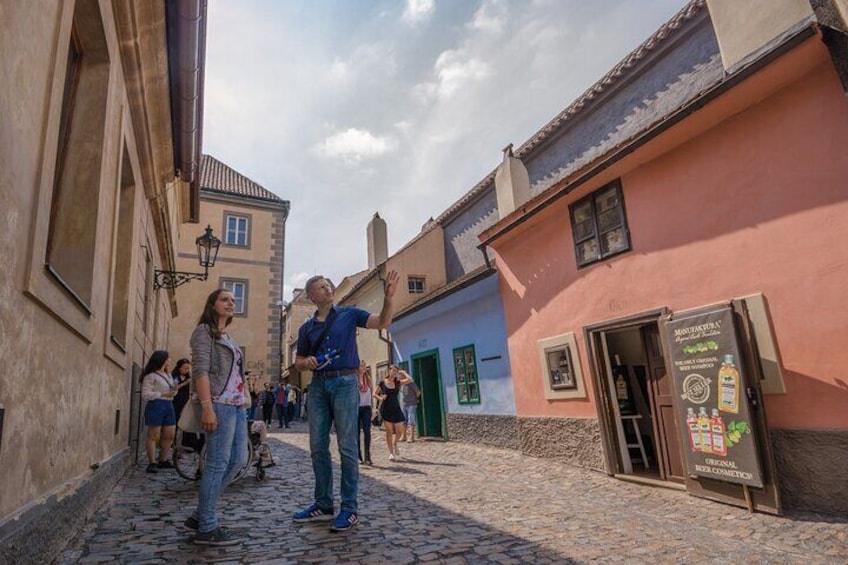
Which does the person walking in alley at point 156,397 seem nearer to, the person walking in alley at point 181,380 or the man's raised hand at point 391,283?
the person walking in alley at point 181,380

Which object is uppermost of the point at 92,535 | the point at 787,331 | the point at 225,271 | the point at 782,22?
the point at 225,271

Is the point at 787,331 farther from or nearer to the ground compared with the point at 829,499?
farther from the ground

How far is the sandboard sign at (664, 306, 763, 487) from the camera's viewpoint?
16.5 ft

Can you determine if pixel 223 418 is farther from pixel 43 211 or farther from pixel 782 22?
pixel 782 22

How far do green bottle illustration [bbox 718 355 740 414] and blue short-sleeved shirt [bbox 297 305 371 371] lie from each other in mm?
3906

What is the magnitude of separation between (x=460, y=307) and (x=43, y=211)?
9.99 metres

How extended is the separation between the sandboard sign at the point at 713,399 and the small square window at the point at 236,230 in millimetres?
21026

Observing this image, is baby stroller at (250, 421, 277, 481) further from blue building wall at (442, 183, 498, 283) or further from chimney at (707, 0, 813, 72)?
blue building wall at (442, 183, 498, 283)

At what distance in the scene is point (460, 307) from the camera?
12.2 metres

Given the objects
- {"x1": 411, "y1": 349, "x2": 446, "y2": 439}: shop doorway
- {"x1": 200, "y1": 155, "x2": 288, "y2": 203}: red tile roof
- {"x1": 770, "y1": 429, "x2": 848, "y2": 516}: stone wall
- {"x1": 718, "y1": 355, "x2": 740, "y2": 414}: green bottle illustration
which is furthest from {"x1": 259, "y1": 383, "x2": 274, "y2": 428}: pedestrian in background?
{"x1": 770, "y1": 429, "x2": 848, "y2": 516}: stone wall

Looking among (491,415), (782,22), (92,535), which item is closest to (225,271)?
(491,415)

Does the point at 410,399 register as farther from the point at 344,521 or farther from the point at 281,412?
the point at 344,521

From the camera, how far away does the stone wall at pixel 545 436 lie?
753 centimetres

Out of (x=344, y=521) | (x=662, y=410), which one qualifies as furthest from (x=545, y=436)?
(x=344, y=521)
